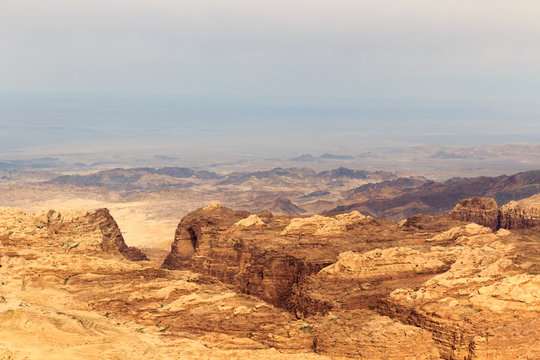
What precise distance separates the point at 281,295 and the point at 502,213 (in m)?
39.9

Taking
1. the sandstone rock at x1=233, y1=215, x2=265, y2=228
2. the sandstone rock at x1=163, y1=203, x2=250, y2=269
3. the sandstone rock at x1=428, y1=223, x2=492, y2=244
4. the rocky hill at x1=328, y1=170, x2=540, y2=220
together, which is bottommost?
the rocky hill at x1=328, y1=170, x2=540, y2=220

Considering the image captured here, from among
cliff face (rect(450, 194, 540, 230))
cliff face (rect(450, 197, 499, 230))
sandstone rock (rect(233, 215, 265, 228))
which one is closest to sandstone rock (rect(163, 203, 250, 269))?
sandstone rock (rect(233, 215, 265, 228))

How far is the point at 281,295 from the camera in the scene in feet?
151

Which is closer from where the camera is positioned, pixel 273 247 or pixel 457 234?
pixel 457 234

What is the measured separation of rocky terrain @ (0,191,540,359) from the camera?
95.2ft

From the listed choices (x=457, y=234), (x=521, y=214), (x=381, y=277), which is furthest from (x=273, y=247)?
(x=521, y=214)

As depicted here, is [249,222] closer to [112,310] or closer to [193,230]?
[193,230]

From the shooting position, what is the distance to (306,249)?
47719 mm

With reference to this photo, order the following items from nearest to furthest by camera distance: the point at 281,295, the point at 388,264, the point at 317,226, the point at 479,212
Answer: the point at 388,264 → the point at 281,295 → the point at 317,226 → the point at 479,212

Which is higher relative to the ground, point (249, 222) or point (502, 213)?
point (249, 222)

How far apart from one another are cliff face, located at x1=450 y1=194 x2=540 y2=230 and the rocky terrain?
1439 centimetres

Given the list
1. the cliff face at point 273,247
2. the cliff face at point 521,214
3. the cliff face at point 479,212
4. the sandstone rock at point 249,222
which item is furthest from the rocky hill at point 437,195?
the sandstone rock at point 249,222

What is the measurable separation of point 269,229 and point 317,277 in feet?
57.3

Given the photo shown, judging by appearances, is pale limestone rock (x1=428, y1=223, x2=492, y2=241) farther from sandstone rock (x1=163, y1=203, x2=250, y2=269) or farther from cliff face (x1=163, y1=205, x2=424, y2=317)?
sandstone rock (x1=163, y1=203, x2=250, y2=269)
